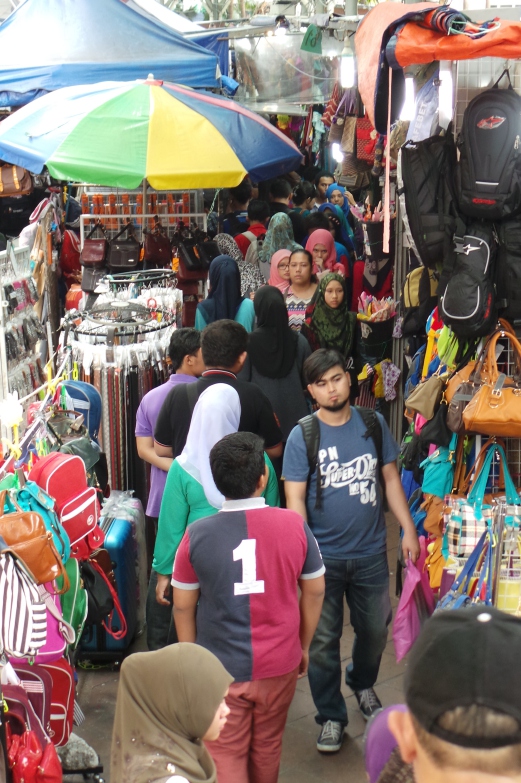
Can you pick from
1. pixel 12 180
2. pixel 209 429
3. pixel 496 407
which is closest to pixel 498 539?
pixel 496 407

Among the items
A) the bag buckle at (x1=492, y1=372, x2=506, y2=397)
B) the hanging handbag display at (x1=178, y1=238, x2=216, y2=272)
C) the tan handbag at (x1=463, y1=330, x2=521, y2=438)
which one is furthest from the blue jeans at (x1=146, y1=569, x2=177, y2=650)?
the hanging handbag display at (x1=178, y1=238, x2=216, y2=272)

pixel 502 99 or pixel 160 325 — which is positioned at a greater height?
pixel 502 99

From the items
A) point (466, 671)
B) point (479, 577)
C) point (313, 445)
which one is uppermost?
point (466, 671)

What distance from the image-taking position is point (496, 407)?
4254 mm

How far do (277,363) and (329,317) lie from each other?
188cm

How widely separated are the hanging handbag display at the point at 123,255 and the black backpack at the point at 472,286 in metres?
5.52

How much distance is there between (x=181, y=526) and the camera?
14.5 ft

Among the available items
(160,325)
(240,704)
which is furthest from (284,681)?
(160,325)

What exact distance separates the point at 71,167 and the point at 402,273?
2.66 m

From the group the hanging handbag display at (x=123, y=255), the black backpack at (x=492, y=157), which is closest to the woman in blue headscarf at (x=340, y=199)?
the hanging handbag display at (x=123, y=255)

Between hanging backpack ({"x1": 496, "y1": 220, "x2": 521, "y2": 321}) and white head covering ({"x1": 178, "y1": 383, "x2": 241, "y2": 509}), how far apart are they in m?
1.28

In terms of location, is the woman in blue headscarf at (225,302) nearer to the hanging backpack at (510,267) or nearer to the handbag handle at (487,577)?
the hanging backpack at (510,267)

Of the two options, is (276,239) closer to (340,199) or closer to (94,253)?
(94,253)

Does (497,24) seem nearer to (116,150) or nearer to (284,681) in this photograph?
(284,681)
